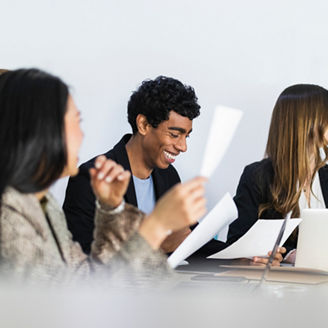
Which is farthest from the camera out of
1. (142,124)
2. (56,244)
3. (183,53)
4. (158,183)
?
(183,53)

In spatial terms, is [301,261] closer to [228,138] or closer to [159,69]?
[228,138]

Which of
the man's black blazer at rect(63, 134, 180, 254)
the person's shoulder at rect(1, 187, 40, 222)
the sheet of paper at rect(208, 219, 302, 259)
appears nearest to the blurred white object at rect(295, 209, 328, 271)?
the sheet of paper at rect(208, 219, 302, 259)

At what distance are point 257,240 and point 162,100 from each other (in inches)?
42.9

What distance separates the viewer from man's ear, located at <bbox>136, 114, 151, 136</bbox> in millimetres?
2511

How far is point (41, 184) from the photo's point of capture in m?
0.96

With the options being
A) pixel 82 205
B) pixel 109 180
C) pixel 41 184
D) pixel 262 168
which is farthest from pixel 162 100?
pixel 41 184

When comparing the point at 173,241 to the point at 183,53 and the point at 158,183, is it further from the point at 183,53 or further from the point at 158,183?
the point at 183,53

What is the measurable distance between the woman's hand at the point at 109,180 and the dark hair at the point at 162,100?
1417mm

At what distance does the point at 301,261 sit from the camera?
5.24 ft

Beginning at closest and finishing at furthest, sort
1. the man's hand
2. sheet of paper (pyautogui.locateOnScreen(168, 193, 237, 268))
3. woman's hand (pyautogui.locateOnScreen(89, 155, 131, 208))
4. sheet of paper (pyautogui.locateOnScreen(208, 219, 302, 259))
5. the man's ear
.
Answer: woman's hand (pyautogui.locateOnScreen(89, 155, 131, 208)), sheet of paper (pyautogui.locateOnScreen(168, 193, 237, 268)), sheet of paper (pyautogui.locateOnScreen(208, 219, 302, 259)), the man's hand, the man's ear

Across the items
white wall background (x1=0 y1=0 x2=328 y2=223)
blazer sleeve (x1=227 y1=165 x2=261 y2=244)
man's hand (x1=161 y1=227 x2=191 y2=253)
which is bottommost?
man's hand (x1=161 y1=227 x2=191 y2=253)

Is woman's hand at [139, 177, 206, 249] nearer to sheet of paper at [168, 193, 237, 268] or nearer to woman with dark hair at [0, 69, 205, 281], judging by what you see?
woman with dark hair at [0, 69, 205, 281]

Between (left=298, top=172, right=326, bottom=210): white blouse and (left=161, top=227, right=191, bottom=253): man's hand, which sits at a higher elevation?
(left=298, top=172, right=326, bottom=210): white blouse

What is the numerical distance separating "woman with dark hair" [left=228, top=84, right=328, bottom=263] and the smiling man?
32 cm
